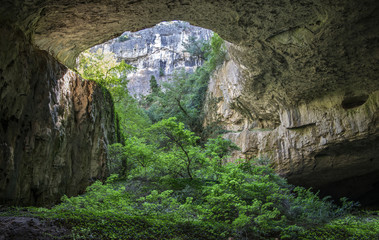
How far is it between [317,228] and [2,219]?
21.6 ft

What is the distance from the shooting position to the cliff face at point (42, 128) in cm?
480

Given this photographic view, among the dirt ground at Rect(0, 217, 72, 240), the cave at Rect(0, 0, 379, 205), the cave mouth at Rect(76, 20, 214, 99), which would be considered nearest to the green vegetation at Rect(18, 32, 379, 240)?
the dirt ground at Rect(0, 217, 72, 240)

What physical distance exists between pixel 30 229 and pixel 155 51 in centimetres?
3601

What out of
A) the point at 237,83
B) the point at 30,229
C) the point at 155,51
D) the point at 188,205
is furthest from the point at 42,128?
the point at 155,51

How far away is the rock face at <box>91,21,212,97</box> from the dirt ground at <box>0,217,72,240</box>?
32112 mm

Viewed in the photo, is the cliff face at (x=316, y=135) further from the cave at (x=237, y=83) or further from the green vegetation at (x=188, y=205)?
the green vegetation at (x=188, y=205)

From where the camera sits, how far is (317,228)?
246 inches

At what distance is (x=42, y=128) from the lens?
6.05m

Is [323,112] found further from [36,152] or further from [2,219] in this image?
[2,219]

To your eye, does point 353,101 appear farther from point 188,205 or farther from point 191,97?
point 191,97

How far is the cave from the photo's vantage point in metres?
5.36

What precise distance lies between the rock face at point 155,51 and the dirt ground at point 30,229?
32112 mm

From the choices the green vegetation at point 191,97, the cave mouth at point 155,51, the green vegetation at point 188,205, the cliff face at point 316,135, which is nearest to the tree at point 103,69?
the green vegetation at point 188,205

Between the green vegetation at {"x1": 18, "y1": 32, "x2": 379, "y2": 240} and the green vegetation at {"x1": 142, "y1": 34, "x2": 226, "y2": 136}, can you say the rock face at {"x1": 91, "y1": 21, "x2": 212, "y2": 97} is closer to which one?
the green vegetation at {"x1": 142, "y1": 34, "x2": 226, "y2": 136}
